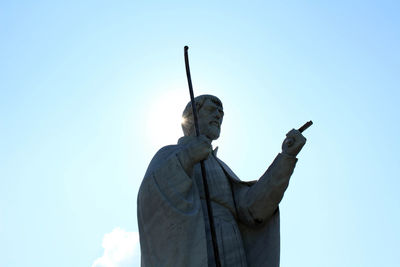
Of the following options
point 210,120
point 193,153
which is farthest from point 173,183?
point 210,120

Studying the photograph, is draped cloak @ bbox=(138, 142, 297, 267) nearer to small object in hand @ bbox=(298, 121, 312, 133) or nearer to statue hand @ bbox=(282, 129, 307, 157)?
statue hand @ bbox=(282, 129, 307, 157)

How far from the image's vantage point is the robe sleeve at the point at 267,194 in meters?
9.72

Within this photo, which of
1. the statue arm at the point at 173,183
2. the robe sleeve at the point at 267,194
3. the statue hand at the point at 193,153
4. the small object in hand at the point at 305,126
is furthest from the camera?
the robe sleeve at the point at 267,194

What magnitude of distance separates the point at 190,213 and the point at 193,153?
2.56 ft

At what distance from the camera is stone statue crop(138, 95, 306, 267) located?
29.3ft

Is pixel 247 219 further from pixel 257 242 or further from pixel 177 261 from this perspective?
pixel 177 261

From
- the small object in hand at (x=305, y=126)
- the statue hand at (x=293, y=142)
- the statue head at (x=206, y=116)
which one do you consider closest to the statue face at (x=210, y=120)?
the statue head at (x=206, y=116)

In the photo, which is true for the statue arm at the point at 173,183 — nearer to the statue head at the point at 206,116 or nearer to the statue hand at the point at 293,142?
the statue head at the point at 206,116

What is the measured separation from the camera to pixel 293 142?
9.64 meters

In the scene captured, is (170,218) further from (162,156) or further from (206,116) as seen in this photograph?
(206,116)

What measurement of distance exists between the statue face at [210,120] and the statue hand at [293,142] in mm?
1266

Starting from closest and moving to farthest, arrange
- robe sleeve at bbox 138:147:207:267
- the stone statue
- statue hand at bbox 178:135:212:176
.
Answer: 1. robe sleeve at bbox 138:147:207:267
2. the stone statue
3. statue hand at bbox 178:135:212:176

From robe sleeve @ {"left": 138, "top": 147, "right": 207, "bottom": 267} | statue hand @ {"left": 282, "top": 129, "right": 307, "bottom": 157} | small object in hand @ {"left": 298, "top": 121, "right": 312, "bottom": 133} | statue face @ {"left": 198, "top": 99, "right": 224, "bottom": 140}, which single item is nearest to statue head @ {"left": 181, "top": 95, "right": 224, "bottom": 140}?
statue face @ {"left": 198, "top": 99, "right": 224, "bottom": 140}

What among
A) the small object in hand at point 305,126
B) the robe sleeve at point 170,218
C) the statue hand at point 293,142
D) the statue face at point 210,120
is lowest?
the robe sleeve at point 170,218
